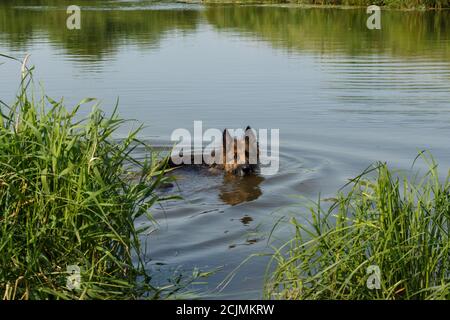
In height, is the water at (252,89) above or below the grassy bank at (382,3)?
below

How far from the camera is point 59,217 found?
5.82 metres

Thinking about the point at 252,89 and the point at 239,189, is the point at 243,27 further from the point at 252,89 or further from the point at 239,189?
the point at 239,189

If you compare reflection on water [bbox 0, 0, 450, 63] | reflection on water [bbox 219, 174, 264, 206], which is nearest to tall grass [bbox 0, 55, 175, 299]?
reflection on water [bbox 219, 174, 264, 206]

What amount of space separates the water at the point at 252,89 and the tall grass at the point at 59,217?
78cm

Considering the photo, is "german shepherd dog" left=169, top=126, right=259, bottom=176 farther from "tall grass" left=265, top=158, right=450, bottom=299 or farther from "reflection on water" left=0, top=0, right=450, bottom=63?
"reflection on water" left=0, top=0, right=450, bottom=63

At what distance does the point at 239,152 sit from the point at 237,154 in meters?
0.04

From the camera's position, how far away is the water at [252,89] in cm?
829

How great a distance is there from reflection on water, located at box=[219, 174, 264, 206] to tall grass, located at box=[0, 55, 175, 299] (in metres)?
3.16

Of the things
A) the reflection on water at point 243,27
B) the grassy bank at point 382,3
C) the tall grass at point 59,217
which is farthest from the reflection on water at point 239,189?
the grassy bank at point 382,3

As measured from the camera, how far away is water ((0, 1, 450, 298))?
8289mm

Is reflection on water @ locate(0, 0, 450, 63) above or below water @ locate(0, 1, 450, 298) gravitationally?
above

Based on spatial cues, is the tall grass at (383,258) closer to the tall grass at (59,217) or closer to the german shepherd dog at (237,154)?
the tall grass at (59,217)
